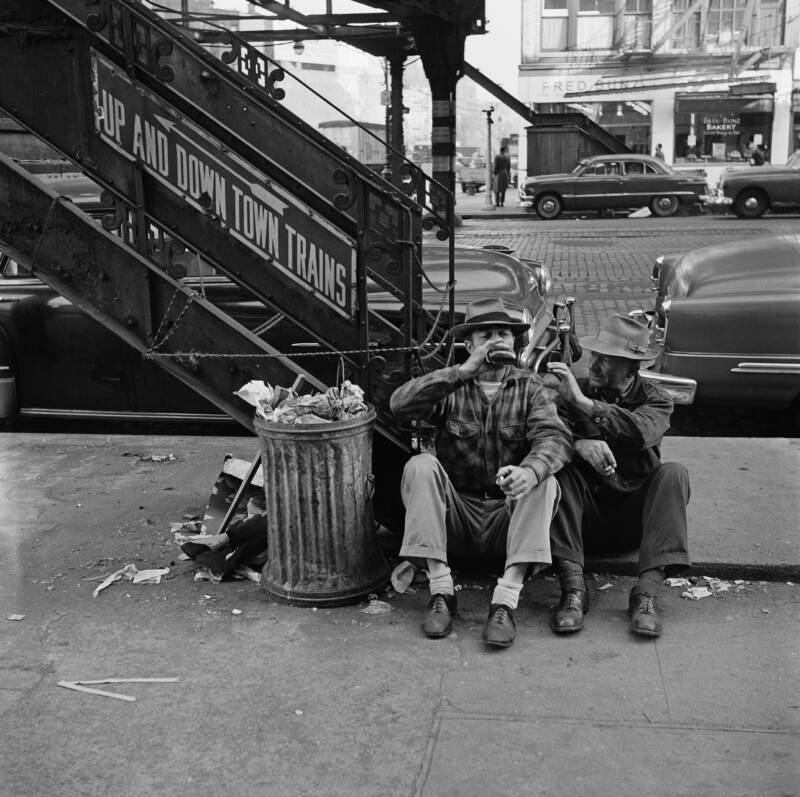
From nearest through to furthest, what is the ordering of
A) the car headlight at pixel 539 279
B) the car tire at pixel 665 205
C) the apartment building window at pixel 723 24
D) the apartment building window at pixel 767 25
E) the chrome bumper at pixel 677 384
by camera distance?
the chrome bumper at pixel 677 384, the car headlight at pixel 539 279, the car tire at pixel 665 205, the apartment building window at pixel 767 25, the apartment building window at pixel 723 24

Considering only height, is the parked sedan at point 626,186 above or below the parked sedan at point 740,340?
above

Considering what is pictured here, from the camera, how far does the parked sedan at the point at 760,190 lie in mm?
24000

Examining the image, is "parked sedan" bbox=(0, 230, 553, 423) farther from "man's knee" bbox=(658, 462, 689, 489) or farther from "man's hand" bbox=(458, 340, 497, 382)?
"man's knee" bbox=(658, 462, 689, 489)

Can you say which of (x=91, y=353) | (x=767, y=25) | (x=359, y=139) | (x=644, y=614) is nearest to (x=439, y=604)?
(x=644, y=614)

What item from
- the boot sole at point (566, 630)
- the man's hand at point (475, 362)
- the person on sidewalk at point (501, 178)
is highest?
the person on sidewalk at point (501, 178)

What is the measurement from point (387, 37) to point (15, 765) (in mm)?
17782

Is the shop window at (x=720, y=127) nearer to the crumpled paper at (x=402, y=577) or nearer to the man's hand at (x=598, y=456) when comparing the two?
the man's hand at (x=598, y=456)

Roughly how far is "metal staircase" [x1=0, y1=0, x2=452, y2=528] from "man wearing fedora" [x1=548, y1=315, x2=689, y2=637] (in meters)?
0.92

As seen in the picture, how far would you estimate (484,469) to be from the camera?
15.5 feet

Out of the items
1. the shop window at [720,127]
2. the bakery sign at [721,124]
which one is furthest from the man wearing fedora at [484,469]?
the bakery sign at [721,124]

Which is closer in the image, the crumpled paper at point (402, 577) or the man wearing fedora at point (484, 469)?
the man wearing fedora at point (484, 469)

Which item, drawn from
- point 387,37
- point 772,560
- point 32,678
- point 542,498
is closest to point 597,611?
point 542,498

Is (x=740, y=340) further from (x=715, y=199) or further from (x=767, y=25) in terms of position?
(x=767, y=25)

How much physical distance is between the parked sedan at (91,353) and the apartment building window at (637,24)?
33.0m
